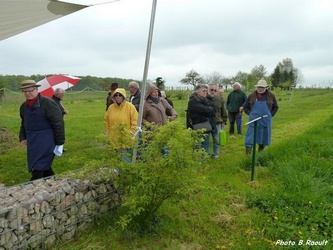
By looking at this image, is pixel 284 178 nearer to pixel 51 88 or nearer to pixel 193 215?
pixel 193 215

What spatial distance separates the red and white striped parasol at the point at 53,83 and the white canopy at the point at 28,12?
1654mm

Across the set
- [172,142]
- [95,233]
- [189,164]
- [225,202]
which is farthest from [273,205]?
[95,233]

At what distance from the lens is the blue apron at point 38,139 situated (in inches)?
165

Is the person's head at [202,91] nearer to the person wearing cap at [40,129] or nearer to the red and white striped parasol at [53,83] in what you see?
the person wearing cap at [40,129]

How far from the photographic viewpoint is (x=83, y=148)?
8070 millimetres

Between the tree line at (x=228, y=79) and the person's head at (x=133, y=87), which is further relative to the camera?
the tree line at (x=228, y=79)

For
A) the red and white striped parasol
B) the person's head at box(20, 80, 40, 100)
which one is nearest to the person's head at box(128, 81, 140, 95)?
the red and white striped parasol

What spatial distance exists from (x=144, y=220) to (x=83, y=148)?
16.2ft

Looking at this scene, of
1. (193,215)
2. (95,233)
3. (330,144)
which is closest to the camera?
(95,233)

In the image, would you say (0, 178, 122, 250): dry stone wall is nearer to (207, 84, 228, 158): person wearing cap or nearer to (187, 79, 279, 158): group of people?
(187, 79, 279, 158): group of people

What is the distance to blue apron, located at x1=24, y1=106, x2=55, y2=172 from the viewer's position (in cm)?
420

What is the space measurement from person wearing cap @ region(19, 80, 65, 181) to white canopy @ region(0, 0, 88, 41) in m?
1.15

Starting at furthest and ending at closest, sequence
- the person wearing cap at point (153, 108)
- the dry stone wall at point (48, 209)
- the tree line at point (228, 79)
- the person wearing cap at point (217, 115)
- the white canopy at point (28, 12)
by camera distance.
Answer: the tree line at point (228, 79), the person wearing cap at point (217, 115), the person wearing cap at point (153, 108), the white canopy at point (28, 12), the dry stone wall at point (48, 209)

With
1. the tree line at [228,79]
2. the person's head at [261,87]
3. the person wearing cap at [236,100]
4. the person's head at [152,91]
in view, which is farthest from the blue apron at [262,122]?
the tree line at [228,79]
